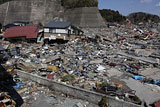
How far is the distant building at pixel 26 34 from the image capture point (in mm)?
19281

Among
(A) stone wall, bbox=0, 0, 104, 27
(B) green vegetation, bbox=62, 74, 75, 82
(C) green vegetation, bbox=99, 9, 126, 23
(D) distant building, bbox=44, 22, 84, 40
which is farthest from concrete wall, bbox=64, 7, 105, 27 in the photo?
(B) green vegetation, bbox=62, 74, 75, 82

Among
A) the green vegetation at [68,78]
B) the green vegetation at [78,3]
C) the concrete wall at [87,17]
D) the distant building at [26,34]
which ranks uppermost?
the green vegetation at [78,3]

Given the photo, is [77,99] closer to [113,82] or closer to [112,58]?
[113,82]

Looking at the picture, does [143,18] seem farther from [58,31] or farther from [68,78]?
[68,78]

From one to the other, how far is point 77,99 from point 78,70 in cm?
304

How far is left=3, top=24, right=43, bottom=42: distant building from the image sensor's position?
19281 millimetres

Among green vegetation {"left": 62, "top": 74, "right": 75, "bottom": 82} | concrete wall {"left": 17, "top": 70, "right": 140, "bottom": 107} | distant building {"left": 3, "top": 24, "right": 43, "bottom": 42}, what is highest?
distant building {"left": 3, "top": 24, "right": 43, "bottom": 42}

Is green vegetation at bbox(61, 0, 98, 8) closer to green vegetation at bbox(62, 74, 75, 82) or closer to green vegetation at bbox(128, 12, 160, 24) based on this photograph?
green vegetation at bbox(128, 12, 160, 24)

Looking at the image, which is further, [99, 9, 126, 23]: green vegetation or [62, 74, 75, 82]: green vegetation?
[99, 9, 126, 23]: green vegetation

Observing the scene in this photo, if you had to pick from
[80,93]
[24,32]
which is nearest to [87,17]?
[24,32]

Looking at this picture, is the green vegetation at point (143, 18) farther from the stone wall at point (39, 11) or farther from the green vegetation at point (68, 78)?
the green vegetation at point (68, 78)

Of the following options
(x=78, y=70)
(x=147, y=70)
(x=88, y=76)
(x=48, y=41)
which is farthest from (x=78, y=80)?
(x=48, y=41)

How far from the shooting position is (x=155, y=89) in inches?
292

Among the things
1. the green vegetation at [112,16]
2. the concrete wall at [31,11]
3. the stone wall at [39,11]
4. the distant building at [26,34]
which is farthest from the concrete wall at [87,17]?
the distant building at [26,34]
